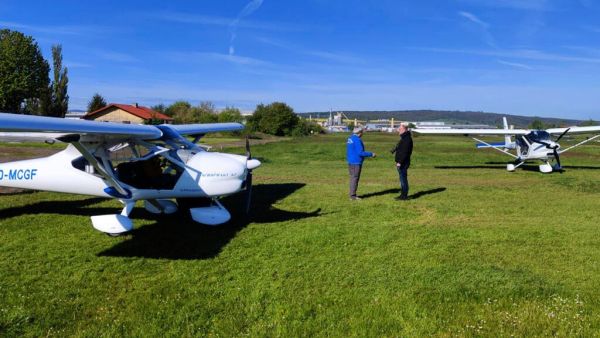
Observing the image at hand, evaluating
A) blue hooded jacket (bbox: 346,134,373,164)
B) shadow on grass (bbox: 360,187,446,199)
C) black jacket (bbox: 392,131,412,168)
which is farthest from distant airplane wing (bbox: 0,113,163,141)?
shadow on grass (bbox: 360,187,446,199)

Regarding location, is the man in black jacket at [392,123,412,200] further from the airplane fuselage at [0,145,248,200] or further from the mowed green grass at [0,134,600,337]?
the airplane fuselage at [0,145,248,200]

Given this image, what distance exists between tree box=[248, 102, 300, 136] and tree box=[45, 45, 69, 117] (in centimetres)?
2780

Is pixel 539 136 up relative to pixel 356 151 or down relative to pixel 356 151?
up

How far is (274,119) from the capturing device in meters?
74.1

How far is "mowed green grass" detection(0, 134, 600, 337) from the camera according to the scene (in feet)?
14.1

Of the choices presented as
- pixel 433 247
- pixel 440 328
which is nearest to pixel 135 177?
pixel 433 247

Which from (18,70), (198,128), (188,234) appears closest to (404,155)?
(198,128)

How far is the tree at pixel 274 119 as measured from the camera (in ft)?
243

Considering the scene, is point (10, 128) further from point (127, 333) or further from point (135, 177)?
point (135, 177)

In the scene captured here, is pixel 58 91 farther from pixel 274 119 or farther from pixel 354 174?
pixel 354 174

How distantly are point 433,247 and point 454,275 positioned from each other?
126 centimetres

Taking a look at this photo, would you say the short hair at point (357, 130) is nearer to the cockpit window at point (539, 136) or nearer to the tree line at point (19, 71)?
the cockpit window at point (539, 136)

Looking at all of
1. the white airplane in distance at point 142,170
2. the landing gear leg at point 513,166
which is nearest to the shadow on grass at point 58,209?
the white airplane in distance at point 142,170

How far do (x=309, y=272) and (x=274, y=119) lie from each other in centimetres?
6919
